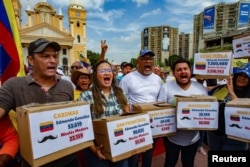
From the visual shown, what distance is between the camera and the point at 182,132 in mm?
2664

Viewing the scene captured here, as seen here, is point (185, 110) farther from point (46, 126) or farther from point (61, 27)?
point (61, 27)

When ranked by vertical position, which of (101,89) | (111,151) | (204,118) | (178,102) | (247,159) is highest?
(101,89)

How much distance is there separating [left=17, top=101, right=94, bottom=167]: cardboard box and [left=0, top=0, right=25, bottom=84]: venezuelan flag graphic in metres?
1.28

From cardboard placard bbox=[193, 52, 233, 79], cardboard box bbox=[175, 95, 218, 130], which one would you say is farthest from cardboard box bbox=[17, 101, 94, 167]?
cardboard placard bbox=[193, 52, 233, 79]

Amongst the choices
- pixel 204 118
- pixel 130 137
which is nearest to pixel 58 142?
pixel 130 137

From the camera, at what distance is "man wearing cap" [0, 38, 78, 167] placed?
1.79 meters

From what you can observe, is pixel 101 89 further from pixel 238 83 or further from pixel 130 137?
pixel 238 83

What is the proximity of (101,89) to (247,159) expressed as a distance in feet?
6.56

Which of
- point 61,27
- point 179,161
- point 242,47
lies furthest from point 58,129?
point 61,27

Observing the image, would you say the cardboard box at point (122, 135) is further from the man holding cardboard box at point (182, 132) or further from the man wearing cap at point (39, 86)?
the man holding cardboard box at point (182, 132)

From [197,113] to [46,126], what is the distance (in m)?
1.74

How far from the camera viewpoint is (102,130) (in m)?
1.93

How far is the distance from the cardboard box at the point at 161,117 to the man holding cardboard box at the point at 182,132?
137 mm

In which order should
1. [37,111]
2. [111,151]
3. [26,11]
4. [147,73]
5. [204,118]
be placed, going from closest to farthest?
[37,111]
[111,151]
[204,118]
[147,73]
[26,11]
